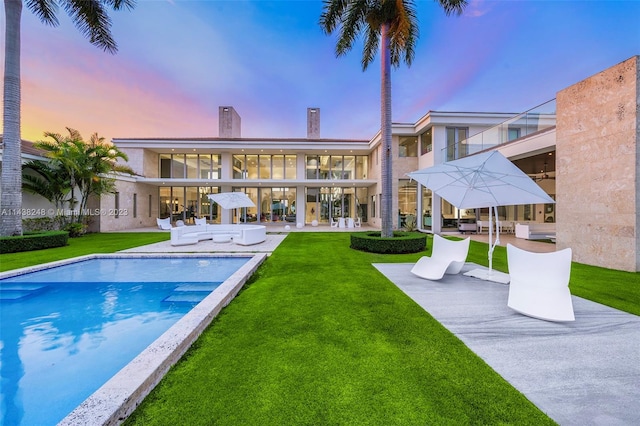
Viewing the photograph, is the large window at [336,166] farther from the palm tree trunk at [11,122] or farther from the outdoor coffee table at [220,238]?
the palm tree trunk at [11,122]

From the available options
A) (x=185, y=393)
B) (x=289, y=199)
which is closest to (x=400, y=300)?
(x=185, y=393)

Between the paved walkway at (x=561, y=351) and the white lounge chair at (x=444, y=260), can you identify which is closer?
the paved walkway at (x=561, y=351)

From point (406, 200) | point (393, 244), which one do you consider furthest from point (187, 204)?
point (393, 244)

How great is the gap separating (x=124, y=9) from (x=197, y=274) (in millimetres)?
13935

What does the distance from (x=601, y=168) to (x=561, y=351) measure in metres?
7.64

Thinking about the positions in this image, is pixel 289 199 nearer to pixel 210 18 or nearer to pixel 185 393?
pixel 210 18

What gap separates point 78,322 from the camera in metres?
4.61

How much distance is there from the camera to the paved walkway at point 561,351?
217 cm

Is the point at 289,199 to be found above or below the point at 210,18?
below

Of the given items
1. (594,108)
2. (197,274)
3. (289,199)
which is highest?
(594,108)

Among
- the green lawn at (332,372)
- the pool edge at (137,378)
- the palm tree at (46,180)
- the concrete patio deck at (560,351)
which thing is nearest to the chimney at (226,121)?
the palm tree at (46,180)

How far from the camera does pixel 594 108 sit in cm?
778

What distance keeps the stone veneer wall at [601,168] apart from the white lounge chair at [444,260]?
477cm

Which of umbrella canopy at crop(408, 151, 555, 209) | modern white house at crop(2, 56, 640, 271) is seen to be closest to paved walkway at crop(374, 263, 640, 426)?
umbrella canopy at crop(408, 151, 555, 209)
